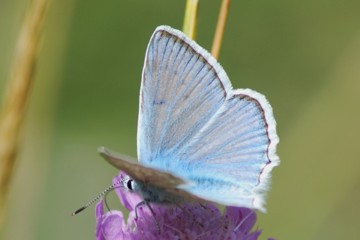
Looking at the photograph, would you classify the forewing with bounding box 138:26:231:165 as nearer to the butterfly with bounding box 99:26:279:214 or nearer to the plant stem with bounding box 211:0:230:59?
the butterfly with bounding box 99:26:279:214

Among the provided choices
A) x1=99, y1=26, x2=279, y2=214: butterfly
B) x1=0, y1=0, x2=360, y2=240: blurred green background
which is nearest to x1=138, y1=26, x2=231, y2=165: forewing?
x1=99, y1=26, x2=279, y2=214: butterfly

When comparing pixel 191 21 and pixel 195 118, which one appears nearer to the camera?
pixel 195 118

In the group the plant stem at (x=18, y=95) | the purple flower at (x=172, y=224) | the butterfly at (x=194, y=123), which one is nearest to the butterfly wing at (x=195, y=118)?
the butterfly at (x=194, y=123)

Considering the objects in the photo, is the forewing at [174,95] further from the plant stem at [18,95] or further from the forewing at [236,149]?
the plant stem at [18,95]

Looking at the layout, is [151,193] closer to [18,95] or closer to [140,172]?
[140,172]

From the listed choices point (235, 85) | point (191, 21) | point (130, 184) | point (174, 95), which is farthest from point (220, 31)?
point (235, 85)

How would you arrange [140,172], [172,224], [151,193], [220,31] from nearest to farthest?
[140,172] < [151,193] < [172,224] < [220,31]
